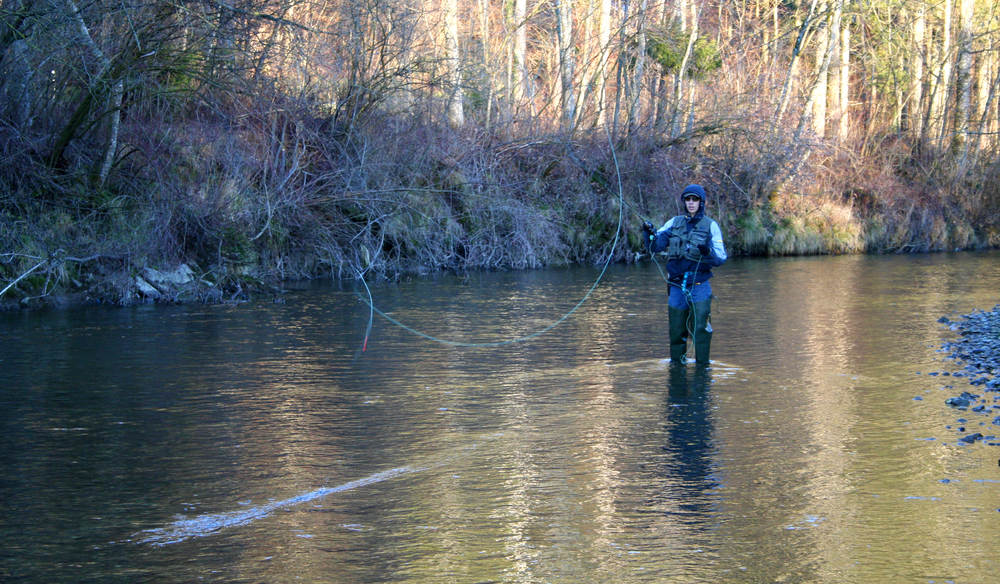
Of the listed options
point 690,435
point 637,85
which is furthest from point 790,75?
point 690,435

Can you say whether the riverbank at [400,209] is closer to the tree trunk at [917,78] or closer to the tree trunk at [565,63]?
the tree trunk at [565,63]

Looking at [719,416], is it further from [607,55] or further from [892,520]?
[607,55]

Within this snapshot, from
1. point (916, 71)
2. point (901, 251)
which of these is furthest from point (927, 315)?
point (916, 71)

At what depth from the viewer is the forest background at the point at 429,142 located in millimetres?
17938

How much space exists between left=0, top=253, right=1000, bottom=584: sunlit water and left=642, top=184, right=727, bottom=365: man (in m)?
0.48

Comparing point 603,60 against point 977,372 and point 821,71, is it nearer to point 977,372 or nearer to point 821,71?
point 821,71

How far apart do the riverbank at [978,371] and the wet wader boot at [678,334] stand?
2510 millimetres

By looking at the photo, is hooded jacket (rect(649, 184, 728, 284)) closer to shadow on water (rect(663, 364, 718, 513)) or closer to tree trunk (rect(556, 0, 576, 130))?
shadow on water (rect(663, 364, 718, 513))

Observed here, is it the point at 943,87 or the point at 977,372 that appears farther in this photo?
the point at 943,87

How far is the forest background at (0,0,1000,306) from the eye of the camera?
706 inches

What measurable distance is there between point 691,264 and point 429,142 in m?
14.5

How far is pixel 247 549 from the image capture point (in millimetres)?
5594

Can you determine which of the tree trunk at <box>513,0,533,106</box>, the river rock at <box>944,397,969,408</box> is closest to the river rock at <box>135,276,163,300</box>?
the tree trunk at <box>513,0,533,106</box>

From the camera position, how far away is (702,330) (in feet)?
36.9
